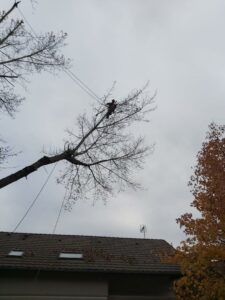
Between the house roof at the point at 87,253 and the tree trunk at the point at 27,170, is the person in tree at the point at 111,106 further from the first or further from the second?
the house roof at the point at 87,253

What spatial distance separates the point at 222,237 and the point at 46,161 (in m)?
5.64

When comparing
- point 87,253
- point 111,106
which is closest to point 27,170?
point 111,106

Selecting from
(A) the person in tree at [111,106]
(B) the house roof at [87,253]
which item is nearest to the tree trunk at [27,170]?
(A) the person in tree at [111,106]

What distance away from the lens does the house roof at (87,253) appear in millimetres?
15656

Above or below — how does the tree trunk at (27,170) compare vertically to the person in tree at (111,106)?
below

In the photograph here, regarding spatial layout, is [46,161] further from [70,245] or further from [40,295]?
[70,245]

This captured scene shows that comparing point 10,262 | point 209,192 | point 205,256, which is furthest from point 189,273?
point 10,262

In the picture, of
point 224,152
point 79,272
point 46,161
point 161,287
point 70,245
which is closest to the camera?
point 46,161

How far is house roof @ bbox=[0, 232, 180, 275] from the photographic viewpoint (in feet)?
51.4

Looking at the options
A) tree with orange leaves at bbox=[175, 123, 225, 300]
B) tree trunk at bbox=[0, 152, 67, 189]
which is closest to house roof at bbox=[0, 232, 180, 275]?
tree with orange leaves at bbox=[175, 123, 225, 300]

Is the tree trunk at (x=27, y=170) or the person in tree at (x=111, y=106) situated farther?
the person in tree at (x=111, y=106)

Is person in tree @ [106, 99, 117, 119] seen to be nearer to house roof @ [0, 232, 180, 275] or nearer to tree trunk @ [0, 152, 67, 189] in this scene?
tree trunk @ [0, 152, 67, 189]

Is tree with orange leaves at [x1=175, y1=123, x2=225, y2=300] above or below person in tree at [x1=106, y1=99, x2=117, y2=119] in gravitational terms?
below

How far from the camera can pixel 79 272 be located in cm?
1544
